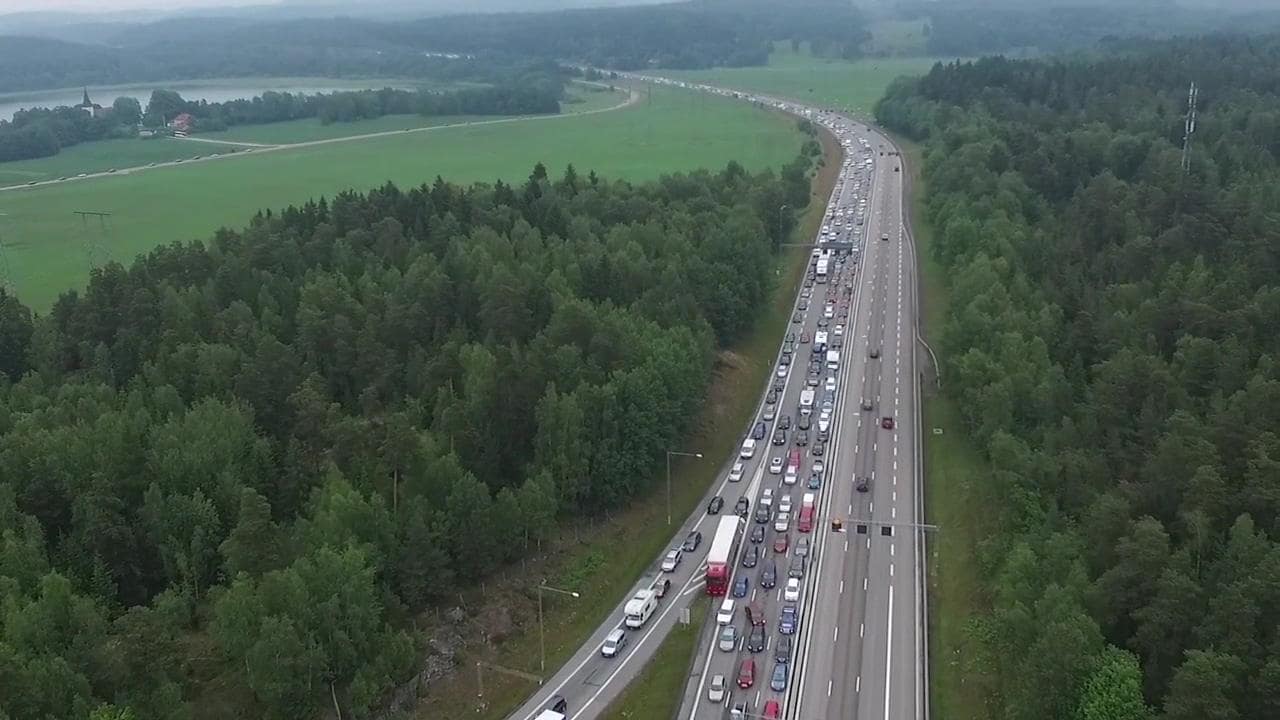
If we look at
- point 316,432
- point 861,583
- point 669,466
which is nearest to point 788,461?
point 669,466

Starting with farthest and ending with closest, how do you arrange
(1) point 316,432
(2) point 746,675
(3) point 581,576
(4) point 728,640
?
(1) point 316,432 → (3) point 581,576 → (4) point 728,640 → (2) point 746,675

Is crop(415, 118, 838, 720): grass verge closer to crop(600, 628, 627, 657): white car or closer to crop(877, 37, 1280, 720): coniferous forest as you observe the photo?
crop(600, 628, 627, 657): white car

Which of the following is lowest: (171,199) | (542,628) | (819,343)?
(542,628)

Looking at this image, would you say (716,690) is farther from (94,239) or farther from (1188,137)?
(94,239)

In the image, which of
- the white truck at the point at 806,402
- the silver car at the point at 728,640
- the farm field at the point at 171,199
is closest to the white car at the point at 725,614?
the silver car at the point at 728,640

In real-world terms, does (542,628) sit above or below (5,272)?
below

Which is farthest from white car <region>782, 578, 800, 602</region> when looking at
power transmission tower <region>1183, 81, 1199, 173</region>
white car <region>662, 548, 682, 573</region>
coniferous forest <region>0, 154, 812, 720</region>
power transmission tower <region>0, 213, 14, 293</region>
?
power transmission tower <region>0, 213, 14, 293</region>

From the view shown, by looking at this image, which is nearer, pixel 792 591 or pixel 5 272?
pixel 792 591

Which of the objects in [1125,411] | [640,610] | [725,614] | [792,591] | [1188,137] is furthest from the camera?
[1188,137]

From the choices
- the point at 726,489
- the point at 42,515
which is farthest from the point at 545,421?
the point at 42,515
